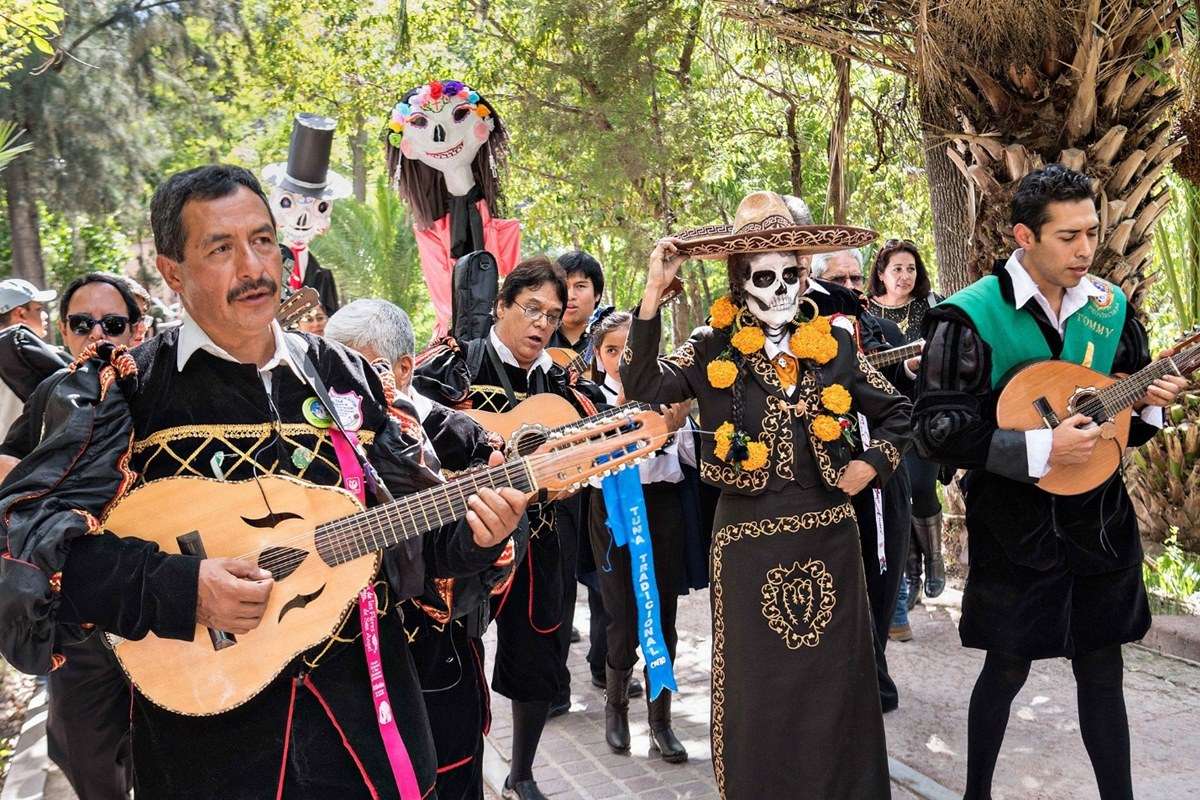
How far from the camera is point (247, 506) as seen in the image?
9.05 feet

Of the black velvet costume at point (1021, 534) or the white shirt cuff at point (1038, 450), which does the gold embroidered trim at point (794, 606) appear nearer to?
the black velvet costume at point (1021, 534)

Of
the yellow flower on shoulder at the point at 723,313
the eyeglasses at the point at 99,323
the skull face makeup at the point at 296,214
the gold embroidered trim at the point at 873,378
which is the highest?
the skull face makeup at the point at 296,214

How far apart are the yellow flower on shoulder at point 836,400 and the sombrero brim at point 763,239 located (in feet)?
1.72

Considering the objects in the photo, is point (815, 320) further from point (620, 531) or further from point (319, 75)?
point (319, 75)

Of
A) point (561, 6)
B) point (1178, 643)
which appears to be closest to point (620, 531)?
point (1178, 643)

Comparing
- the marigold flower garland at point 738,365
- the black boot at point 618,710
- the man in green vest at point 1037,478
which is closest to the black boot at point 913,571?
the black boot at point 618,710

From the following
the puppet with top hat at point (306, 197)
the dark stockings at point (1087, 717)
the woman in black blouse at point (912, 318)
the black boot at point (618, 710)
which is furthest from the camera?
the puppet with top hat at point (306, 197)

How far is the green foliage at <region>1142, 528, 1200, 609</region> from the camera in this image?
7.41 meters

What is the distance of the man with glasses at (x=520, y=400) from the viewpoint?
5035 millimetres

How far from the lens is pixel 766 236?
13.6ft

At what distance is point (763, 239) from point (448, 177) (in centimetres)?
392

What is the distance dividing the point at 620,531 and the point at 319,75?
1541 centimetres

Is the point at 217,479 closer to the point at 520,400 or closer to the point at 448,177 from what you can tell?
the point at 520,400

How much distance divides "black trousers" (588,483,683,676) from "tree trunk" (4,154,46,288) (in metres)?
14.2
